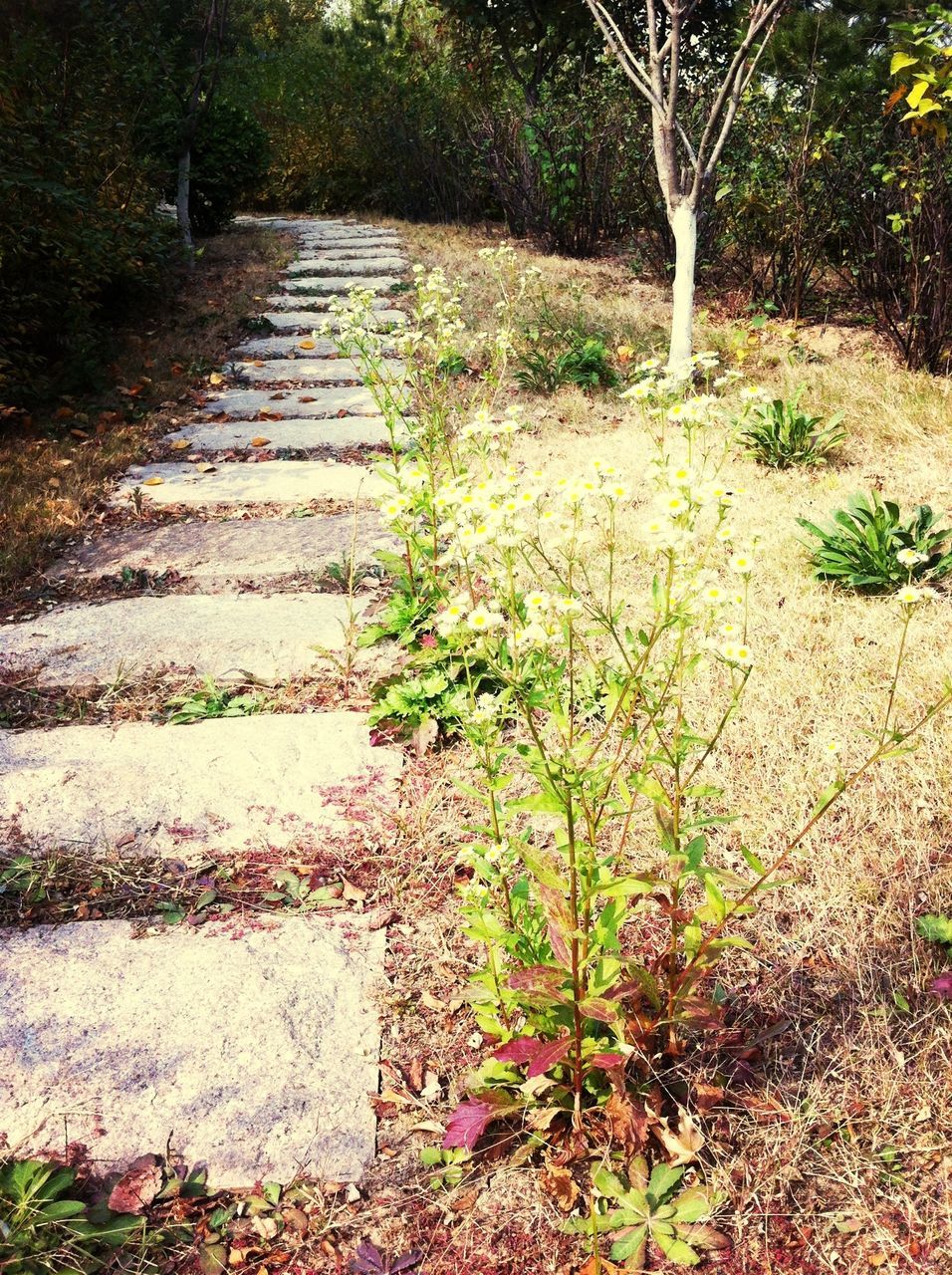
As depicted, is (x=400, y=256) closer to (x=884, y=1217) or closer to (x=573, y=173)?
(x=573, y=173)

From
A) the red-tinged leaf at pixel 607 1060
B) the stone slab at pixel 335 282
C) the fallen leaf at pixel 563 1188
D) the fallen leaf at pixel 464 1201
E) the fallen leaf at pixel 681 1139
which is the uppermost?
the stone slab at pixel 335 282

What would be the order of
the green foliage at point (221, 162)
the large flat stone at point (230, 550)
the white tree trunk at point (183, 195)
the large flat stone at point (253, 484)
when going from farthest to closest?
the green foliage at point (221, 162), the white tree trunk at point (183, 195), the large flat stone at point (253, 484), the large flat stone at point (230, 550)

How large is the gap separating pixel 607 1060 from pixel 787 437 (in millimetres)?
3448

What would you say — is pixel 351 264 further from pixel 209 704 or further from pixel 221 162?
pixel 209 704

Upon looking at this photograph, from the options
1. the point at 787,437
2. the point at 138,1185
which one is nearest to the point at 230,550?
the point at 787,437

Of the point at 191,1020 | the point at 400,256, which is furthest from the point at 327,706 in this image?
the point at 400,256

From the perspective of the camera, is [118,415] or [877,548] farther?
[118,415]

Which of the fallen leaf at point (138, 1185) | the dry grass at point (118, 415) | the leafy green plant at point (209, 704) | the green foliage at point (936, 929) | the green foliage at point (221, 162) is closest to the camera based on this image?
the fallen leaf at point (138, 1185)

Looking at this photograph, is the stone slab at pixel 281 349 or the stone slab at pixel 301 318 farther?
the stone slab at pixel 301 318

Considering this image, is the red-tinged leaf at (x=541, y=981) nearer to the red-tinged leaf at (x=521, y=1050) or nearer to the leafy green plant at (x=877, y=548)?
the red-tinged leaf at (x=521, y=1050)


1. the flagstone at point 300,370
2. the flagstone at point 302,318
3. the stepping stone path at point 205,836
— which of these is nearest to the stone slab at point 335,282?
the flagstone at point 302,318

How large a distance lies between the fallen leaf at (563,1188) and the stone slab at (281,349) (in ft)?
19.4

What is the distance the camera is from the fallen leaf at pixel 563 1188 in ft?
5.02

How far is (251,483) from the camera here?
4723 millimetres
